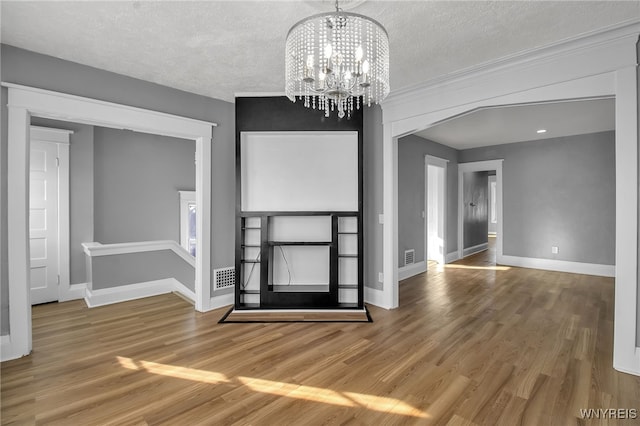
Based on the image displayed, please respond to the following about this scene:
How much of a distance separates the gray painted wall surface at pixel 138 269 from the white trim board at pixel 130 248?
0.15 feet

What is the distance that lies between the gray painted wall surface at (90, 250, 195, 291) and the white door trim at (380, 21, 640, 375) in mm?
4322

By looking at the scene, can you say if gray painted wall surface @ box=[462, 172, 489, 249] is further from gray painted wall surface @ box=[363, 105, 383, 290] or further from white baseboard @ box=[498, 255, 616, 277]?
gray painted wall surface @ box=[363, 105, 383, 290]

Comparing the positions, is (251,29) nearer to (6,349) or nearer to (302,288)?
(302,288)

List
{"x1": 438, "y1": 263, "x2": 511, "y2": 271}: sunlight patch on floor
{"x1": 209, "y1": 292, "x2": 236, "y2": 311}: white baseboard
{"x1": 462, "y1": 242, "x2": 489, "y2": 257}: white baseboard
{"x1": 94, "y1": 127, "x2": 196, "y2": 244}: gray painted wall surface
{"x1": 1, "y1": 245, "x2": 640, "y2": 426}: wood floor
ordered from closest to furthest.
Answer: {"x1": 1, "y1": 245, "x2": 640, "y2": 426}: wood floor, {"x1": 209, "y1": 292, "x2": 236, "y2": 311}: white baseboard, {"x1": 94, "y1": 127, "x2": 196, "y2": 244}: gray painted wall surface, {"x1": 438, "y1": 263, "x2": 511, "y2": 271}: sunlight patch on floor, {"x1": 462, "y1": 242, "x2": 489, "y2": 257}: white baseboard

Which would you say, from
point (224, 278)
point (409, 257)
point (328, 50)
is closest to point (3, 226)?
point (224, 278)

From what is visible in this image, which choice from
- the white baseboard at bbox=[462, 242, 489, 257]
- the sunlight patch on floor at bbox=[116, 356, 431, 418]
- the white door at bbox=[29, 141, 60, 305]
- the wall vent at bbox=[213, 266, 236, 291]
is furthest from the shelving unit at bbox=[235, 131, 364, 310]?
the white baseboard at bbox=[462, 242, 489, 257]

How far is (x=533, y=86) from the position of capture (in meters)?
2.79

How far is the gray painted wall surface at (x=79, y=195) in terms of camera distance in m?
4.41

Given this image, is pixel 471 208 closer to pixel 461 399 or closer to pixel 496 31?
pixel 496 31

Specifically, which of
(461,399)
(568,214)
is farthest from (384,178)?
(568,214)

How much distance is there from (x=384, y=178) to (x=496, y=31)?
6.18ft

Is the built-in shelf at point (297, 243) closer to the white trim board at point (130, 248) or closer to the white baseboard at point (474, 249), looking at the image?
the white trim board at point (130, 248)

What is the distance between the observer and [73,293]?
4.38 meters

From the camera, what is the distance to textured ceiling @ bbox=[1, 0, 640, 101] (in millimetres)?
2109
